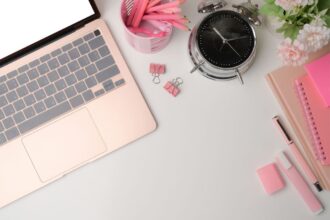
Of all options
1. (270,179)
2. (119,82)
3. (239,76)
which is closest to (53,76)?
(119,82)

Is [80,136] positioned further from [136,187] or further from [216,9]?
[216,9]

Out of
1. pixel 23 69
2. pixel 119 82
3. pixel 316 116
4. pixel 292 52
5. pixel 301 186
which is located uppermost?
pixel 23 69

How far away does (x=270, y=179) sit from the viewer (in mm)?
694

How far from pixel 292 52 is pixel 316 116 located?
0.18 m

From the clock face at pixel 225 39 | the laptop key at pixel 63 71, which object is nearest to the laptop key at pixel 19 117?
the laptop key at pixel 63 71

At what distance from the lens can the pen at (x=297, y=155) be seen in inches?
27.2

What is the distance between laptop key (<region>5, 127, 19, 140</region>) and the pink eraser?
455mm

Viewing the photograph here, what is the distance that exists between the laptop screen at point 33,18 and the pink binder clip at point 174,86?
0.19 meters

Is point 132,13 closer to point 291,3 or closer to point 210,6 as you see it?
point 210,6

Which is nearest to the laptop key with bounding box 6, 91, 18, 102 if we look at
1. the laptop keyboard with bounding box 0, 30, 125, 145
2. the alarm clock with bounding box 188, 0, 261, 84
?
the laptop keyboard with bounding box 0, 30, 125, 145

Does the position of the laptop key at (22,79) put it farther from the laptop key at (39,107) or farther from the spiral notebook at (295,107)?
the spiral notebook at (295,107)

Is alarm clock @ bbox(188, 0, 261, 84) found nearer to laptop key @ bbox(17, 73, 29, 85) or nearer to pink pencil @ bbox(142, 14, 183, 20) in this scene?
pink pencil @ bbox(142, 14, 183, 20)

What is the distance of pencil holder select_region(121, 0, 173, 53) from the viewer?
2.13 feet

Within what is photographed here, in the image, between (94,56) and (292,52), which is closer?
(292,52)
